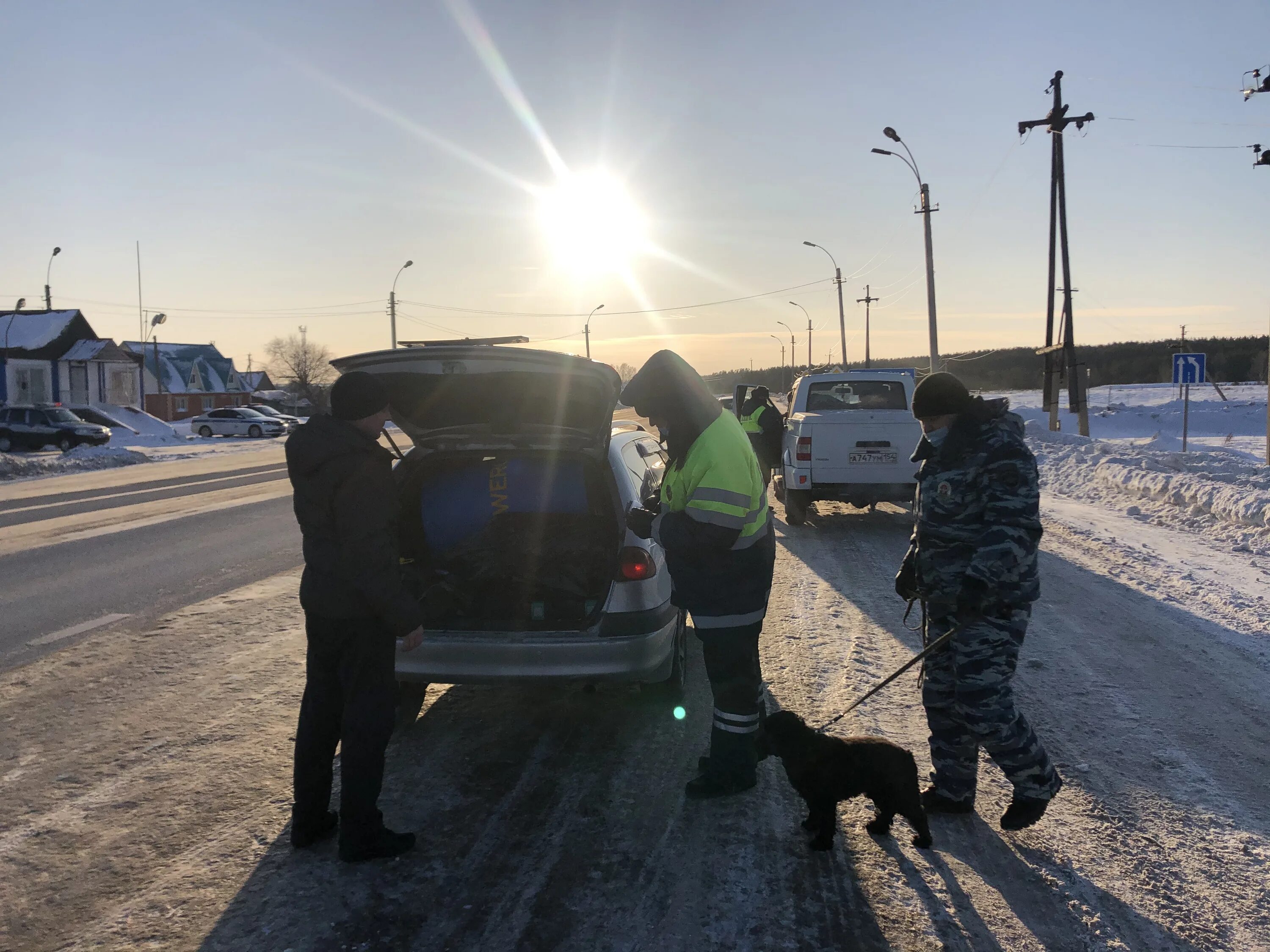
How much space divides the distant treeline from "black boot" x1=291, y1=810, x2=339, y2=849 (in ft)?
215

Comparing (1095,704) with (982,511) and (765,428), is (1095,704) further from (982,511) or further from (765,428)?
(765,428)

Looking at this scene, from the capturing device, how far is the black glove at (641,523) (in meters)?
3.87

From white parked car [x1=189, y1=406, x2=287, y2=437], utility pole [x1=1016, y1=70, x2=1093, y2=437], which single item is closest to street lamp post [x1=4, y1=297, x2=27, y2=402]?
white parked car [x1=189, y1=406, x2=287, y2=437]

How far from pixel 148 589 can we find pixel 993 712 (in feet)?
24.1

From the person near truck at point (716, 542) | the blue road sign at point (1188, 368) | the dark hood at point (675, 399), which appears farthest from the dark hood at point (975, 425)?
the blue road sign at point (1188, 368)

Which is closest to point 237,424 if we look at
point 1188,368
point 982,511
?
point 1188,368

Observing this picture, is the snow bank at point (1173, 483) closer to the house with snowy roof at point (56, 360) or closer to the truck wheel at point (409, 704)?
the truck wheel at point (409, 704)

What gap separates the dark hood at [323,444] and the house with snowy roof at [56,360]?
53838 millimetres

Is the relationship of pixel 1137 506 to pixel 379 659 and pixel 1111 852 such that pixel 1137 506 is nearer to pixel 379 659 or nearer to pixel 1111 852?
pixel 1111 852

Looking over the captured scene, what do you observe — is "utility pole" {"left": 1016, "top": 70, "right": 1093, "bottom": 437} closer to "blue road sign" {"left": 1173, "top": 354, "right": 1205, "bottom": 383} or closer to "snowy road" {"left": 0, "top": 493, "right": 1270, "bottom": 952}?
"blue road sign" {"left": 1173, "top": 354, "right": 1205, "bottom": 383}

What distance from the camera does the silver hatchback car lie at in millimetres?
4121

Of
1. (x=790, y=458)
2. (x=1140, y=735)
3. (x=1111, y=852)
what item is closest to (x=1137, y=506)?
(x=790, y=458)

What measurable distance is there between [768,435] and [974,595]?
805 cm

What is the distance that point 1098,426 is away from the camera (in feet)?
129
